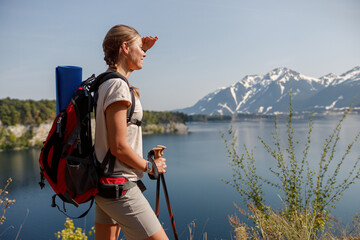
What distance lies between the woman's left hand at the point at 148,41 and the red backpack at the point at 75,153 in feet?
1.19

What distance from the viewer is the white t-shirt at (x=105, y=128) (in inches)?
46.9

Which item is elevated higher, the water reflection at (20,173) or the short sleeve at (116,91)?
the short sleeve at (116,91)

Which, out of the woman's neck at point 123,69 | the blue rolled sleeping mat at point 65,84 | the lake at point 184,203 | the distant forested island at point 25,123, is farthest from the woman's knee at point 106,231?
the distant forested island at point 25,123

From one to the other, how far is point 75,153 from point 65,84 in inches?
13.5

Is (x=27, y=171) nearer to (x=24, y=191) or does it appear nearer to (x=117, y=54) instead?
(x=24, y=191)

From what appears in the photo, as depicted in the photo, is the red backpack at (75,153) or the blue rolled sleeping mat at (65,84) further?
the blue rolled sleeping mat at (65,84)

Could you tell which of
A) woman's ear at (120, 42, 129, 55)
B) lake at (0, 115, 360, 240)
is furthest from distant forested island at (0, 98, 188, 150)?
woman's ear at (120, 42, 129, 55)

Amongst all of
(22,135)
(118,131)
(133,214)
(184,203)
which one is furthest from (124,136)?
(22,135)

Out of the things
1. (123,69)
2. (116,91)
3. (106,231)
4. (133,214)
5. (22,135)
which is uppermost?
(123,69)

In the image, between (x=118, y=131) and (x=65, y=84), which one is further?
(x=65, y=84)

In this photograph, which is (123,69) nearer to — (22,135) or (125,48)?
(125,48)

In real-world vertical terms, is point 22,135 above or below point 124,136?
below

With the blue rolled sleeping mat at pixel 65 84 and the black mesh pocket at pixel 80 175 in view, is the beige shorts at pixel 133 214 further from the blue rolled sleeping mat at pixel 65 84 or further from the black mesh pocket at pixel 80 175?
the blue rolled sleeping mat at pixel 65 84

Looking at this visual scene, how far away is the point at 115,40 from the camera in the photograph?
131cm
